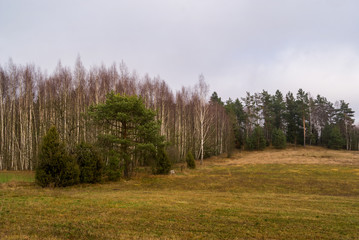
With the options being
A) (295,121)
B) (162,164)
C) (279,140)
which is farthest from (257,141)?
(162,164)

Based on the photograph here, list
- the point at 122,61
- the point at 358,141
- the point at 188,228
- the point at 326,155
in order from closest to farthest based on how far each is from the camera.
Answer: the point at 188,228 → the point at 122,61 → the point at 326,155 → the point at 358,141

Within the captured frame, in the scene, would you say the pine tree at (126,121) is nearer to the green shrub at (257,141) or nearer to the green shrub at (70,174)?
the green shrub at (70,174)

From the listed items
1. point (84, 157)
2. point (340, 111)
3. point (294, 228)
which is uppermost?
point (340, 111)

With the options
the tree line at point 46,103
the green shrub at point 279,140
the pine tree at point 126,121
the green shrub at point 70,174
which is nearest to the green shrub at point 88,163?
the green shrub at point 70,174

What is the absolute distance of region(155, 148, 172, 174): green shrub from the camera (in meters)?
19.9

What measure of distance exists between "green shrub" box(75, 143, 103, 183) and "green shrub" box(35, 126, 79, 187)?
1.16 meters

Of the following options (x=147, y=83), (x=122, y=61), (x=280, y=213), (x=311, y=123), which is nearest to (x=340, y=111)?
(x=311, y=123)

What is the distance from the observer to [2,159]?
22.8 m

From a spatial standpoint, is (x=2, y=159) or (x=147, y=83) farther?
(x=147, y=83)

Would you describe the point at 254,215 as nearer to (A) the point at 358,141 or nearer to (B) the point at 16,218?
(B) the point at 16,218

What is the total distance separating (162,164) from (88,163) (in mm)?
7337

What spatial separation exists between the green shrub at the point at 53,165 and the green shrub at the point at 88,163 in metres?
1.16

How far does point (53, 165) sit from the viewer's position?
12.5 m

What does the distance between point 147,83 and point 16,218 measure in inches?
996
